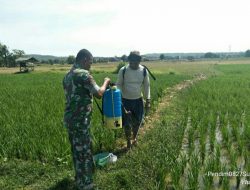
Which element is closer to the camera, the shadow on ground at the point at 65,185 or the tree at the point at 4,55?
the shadow on ground at the point at 65,185

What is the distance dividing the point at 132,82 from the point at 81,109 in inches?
69.5

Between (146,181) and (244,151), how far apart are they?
2.11 metres

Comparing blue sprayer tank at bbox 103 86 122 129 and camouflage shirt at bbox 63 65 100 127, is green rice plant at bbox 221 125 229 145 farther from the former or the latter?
camouflage shirt at bbox 63 65 100 127

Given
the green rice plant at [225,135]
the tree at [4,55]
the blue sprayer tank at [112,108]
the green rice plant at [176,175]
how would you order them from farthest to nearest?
1. the tree at [4,55]
2. the green rice plant at [225,135]
3. the blue sprayer tank at [112,108]
4. the green rice plant at [176,175]

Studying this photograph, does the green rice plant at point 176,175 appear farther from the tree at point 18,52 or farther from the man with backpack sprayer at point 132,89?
the tree at point 18,52

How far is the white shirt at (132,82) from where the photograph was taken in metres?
5.92

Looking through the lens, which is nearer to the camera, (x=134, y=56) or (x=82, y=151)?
(x=82, y=151)

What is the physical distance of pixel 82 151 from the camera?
448 centimetres

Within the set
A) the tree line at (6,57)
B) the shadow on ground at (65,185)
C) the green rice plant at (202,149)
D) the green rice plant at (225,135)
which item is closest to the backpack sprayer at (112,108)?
the shadow on ground at (65,185)

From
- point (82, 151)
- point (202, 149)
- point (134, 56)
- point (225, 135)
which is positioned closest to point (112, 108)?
point (82, 151)

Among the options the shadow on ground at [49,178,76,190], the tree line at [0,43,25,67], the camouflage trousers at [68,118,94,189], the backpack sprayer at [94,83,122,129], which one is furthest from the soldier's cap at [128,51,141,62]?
the tree line at [0,43,25,67]

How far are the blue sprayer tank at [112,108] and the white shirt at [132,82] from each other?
806 millimetres

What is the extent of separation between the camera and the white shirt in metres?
5.92

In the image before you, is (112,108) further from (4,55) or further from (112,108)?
(4,55)
